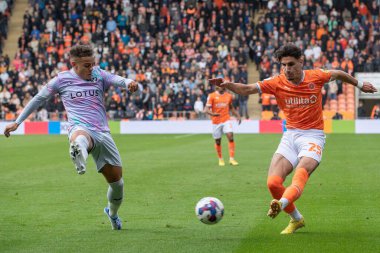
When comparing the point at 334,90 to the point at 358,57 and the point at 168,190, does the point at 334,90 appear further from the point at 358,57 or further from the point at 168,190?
the point at 168,190

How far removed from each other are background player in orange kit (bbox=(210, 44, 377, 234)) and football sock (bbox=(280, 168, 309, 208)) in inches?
5.3

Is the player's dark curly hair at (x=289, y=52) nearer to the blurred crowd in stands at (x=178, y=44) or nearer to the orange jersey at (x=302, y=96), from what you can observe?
the orange jersey at (x=302, y=96)

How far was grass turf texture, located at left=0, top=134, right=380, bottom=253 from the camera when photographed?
351 inches

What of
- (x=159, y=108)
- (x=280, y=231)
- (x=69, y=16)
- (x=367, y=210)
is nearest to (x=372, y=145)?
(x=159, y=108)

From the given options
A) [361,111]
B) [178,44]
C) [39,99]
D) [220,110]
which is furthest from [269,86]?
[178,44]

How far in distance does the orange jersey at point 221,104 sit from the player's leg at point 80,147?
1244cm

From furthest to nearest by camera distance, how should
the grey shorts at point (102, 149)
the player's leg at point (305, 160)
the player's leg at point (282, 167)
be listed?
the grey shorts at point (102, 149)
the player's leg at point (282, 167)
the player's leg at point (305, 160)

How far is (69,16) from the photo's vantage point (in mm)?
45469

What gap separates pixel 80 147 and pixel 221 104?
13123 mm

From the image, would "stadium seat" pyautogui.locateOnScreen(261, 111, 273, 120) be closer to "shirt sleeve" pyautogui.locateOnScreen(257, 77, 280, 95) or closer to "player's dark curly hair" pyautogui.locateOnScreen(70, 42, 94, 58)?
"shirt sleeve" pyautogui.locateOnScreen(257, 77, 280, 95)

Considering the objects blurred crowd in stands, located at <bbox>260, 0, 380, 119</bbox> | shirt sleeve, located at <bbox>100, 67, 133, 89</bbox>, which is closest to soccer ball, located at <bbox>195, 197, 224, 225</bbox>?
shirt sleeve, located at <bbox>100, 67, 133, 89</bbox>

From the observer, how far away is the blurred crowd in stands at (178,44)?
128 feet

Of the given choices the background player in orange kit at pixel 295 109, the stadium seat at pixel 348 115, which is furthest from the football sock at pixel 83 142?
the stadium seat at pixel 348 115

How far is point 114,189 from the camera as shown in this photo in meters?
9.96
